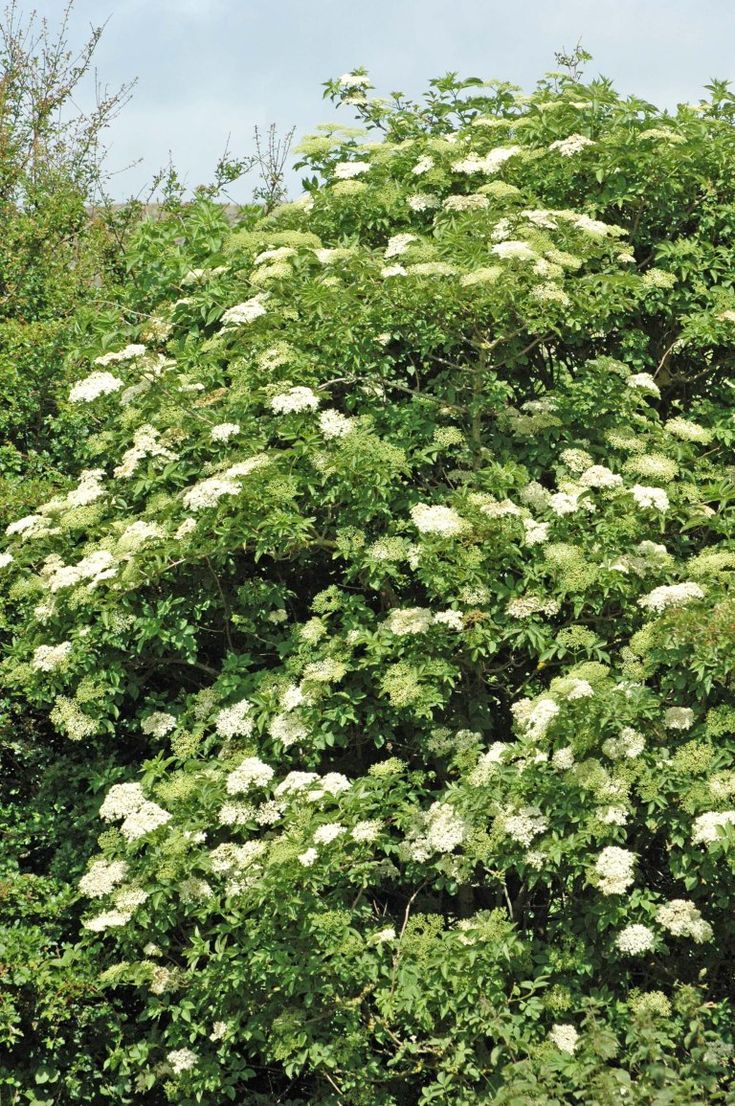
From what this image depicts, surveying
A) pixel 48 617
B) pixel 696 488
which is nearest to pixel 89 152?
pixel 48 617

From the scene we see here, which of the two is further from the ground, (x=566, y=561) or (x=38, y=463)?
(x=38, y=463)

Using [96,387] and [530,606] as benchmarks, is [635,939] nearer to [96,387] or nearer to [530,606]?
[530,606]

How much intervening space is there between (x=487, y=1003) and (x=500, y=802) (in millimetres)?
799

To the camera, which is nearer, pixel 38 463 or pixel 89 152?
pixel 38 463

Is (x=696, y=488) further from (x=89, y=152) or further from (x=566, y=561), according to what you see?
(x=89, y=152)

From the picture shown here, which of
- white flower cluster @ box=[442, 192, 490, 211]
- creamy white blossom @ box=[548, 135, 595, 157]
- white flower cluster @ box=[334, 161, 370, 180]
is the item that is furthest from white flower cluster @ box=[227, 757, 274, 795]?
creamy white blossom @ box=[548, 135, 595, 157]

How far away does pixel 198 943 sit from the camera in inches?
261

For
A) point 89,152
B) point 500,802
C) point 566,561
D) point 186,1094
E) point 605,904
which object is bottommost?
point 186,1094

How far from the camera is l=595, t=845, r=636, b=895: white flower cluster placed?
19.2 feet

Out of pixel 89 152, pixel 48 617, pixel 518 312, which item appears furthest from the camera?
pixel 89 152

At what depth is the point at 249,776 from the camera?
6566 mm

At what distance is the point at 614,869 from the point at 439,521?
1592 millimetres

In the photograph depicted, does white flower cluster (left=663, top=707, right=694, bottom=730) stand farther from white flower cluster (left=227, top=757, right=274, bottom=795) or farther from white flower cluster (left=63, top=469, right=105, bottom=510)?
white flower cluster (left=63, top=469, right=105, bottom=510)

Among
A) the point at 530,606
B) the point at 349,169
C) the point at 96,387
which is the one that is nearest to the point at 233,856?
the point at 530,606
